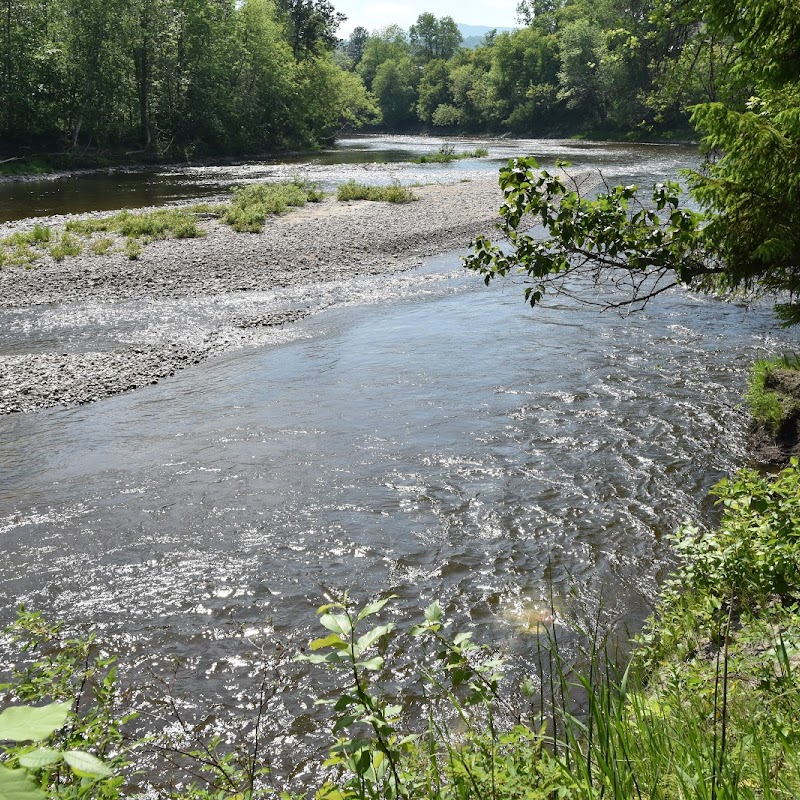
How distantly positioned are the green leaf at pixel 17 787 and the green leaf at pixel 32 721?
41mm

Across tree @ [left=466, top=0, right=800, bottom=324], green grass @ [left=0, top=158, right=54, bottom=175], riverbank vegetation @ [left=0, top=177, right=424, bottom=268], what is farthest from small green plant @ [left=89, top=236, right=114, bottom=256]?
green grass @ [left=0, top=158, right=54, bottom=175]

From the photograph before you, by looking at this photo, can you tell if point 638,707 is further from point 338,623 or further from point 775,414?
point 775,414

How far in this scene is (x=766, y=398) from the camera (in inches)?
330

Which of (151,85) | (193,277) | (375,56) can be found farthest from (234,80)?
Answer: (375,56)

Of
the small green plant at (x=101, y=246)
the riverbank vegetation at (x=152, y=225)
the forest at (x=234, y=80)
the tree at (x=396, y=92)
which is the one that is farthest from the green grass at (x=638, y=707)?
the tree at (x=396, y=92)

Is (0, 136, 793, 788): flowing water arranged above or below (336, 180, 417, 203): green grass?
below

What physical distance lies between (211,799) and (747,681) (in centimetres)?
274

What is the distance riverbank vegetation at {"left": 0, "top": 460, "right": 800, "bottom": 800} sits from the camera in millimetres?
2289

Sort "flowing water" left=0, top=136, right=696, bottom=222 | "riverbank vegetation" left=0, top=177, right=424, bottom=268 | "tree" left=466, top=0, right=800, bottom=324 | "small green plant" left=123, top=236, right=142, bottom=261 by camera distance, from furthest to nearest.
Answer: "flowing water" left=0, top=136, right=696, bottom=222 < "riverbank vegetation" left=0, top=177, right=424, bottom=268 < "small green plant" left=123, top=236, right=142, bottom=261 < "tree" left=466, top=0, right=800, bottom=324

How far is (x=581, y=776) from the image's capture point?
7.97 ft

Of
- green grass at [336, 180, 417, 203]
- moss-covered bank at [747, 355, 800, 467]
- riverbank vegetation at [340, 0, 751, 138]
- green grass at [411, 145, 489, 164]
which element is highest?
riverbank vegetation at [340, 0, 751, 138]

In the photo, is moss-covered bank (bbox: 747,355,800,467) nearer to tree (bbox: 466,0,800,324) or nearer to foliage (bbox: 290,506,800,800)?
tree (bbox: 466,0,800,324)

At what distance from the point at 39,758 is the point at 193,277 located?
16.9 m

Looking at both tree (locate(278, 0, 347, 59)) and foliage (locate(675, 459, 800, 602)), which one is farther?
tree (locate(278, 0, 347, 59))
